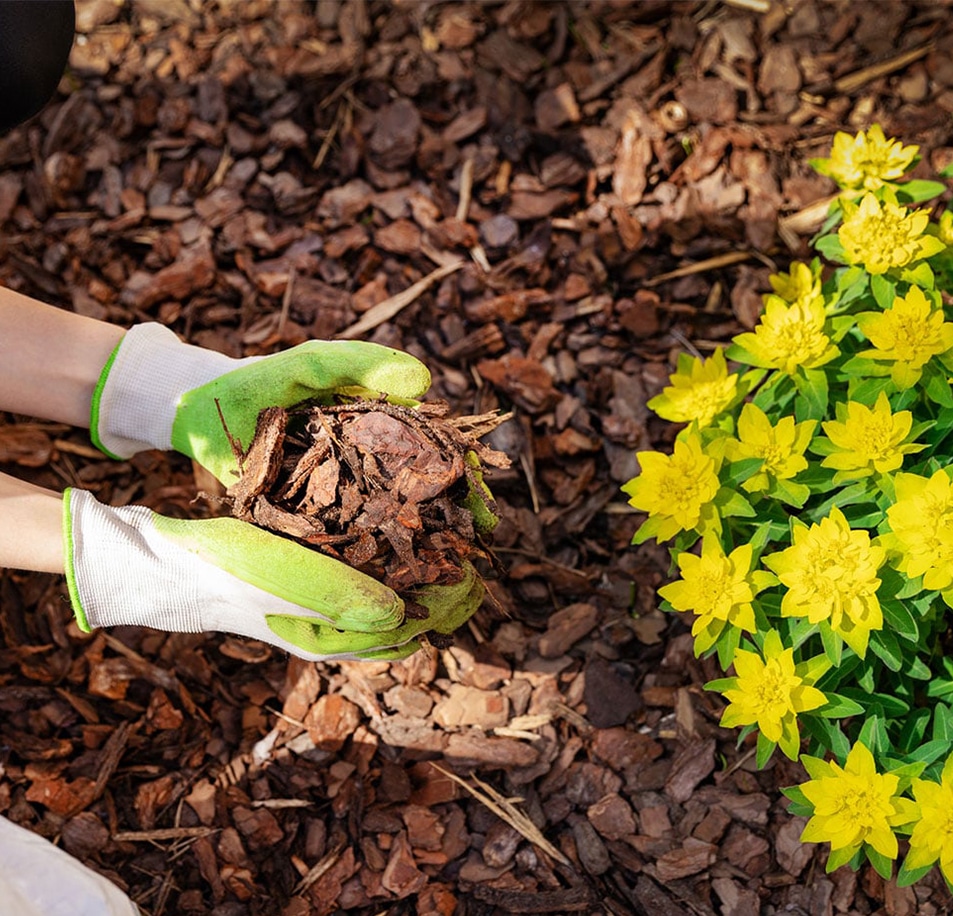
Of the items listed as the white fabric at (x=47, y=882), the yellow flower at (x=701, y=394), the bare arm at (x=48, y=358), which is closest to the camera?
the white fabric at (x=47, y=882)

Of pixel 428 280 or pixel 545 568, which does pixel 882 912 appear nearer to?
pixel 545 568

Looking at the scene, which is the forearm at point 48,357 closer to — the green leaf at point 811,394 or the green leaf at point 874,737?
the green leaf at point 811,394

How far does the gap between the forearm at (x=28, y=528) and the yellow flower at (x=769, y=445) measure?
1.31 m

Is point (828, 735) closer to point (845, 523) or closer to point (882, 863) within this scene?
point (882, 863)

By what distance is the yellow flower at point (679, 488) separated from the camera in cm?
184

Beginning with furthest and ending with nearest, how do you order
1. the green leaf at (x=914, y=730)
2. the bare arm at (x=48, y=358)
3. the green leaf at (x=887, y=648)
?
the bare arm at (x=48, y=358), the green leaf at (x=914, y=730), the green leaf at (x=887, y=648)

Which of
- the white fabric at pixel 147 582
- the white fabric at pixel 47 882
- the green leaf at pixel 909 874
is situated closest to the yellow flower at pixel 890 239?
the green leaf at pixel 909 874

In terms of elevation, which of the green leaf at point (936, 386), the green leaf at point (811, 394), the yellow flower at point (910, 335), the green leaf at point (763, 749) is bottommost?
the green leaf at point (763, 749)

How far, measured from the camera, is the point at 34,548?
1888 mm

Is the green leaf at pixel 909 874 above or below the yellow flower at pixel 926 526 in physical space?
below

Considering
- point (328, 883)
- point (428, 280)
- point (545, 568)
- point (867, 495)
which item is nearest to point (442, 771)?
point (328, 883)

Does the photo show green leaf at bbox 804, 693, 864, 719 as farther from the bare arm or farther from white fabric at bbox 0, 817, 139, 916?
the bare arm

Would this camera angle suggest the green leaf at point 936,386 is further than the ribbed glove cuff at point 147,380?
No

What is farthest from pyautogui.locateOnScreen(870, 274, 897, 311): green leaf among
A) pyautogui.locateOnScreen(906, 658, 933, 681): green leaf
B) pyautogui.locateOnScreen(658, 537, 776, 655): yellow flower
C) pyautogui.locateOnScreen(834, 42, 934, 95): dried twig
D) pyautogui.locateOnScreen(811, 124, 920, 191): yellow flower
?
pyautogui.locateOnScreen(834, 42, 934, 95): dried twig
